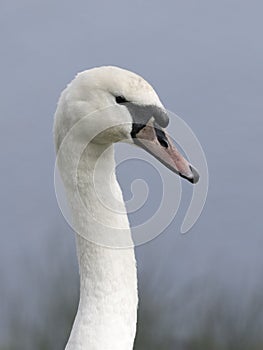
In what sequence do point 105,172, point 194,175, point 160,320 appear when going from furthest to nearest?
point 160,320 < point 105,172 < point 194,175

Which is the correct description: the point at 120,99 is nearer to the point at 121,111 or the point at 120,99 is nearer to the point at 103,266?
the point at 121,111

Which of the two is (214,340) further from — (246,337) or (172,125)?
(172,125)

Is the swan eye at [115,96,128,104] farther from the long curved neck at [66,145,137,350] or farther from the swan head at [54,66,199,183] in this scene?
the long curved neck at [66,145,137,350]

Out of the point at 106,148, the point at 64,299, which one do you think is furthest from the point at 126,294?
the point at 64,299

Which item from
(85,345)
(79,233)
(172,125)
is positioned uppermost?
(172,125)

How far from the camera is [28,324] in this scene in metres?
4.93

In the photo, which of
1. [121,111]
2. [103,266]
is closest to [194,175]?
[121,111]

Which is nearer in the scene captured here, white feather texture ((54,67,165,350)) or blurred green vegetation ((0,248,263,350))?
white feather texture ((54,67,165,350))

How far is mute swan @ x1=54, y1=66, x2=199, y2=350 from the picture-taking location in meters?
2.26

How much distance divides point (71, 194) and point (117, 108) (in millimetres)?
230

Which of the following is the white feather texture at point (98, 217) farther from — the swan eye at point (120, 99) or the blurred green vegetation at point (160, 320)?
the blurred green vegetation at point (160, 320)

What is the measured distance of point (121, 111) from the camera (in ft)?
7.47

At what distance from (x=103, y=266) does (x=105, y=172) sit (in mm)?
185

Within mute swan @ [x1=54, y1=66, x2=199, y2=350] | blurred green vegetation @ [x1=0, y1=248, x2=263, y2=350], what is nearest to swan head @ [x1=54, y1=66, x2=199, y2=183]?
mute swan @ [x1=54, y1=66, x2=199, y2=350]
